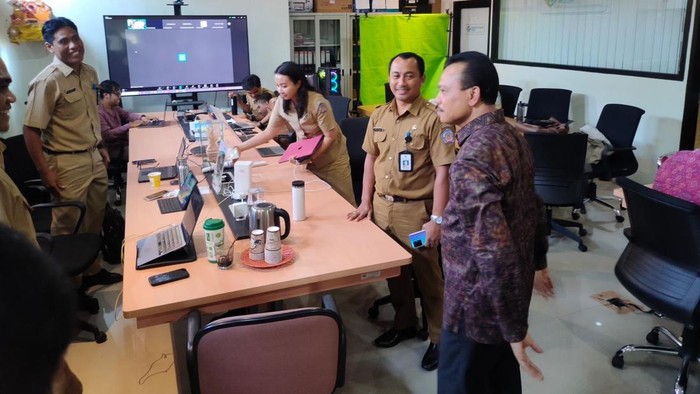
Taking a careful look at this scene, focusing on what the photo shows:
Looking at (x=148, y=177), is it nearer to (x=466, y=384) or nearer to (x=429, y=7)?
(x=466, y=384)

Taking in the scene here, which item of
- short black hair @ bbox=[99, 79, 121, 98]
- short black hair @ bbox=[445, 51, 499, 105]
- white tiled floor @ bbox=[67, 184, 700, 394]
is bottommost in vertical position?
white tiled floor @ bbox=[67, 184, 700, 394]

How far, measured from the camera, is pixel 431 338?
252 centimetres

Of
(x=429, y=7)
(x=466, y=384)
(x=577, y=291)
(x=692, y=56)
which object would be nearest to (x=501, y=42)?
(x=429, y=7)

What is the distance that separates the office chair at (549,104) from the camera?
5.55 metres

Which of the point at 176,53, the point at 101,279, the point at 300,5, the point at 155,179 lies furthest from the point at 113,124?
the point at 300,5

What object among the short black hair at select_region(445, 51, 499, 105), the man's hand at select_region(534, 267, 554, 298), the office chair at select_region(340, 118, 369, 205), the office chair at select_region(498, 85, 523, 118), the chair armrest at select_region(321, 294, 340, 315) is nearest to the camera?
the short black hair at select_region(445, 51, 499, 105)

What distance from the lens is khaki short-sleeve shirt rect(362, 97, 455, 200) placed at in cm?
234

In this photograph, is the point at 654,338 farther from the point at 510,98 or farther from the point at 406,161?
the point at 510,98

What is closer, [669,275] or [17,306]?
[17,306]

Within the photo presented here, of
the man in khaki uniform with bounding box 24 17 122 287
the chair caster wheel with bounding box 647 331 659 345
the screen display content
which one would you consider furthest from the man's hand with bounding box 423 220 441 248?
the screen display content

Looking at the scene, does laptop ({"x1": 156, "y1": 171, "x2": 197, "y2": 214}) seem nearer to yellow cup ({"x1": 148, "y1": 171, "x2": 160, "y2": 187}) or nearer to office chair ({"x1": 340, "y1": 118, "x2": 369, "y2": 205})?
yellow cup ({"x1": 148, "y1": 171, "x2": 160, "y2": 187})

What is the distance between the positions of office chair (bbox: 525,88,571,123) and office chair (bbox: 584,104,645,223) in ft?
2.48

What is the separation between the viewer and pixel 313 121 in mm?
3205

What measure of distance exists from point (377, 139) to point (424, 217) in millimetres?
447
